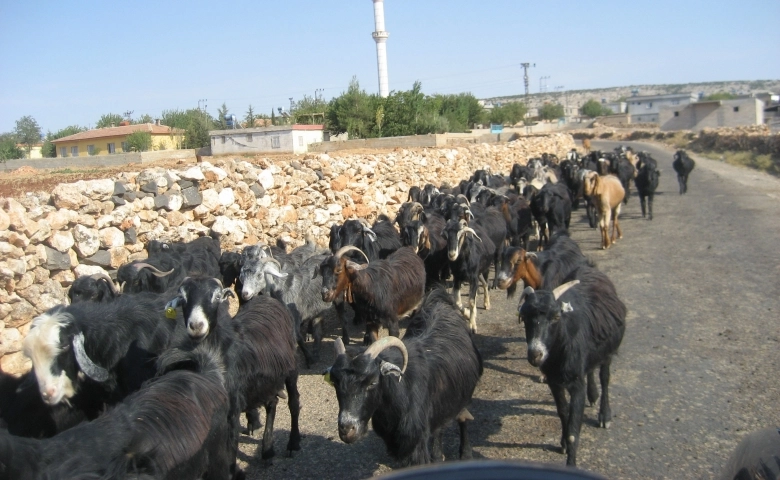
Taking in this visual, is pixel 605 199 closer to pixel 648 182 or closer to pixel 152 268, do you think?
pixel 648 182

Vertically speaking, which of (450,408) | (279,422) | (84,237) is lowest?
(279,422)

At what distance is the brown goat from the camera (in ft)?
53.5

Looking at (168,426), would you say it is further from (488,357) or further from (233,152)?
(233,152)

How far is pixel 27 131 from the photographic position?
6719 cm

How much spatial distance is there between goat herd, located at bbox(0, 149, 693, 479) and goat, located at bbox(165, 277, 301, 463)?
0.7 inches

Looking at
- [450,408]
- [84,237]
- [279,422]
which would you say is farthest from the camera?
[84,237]

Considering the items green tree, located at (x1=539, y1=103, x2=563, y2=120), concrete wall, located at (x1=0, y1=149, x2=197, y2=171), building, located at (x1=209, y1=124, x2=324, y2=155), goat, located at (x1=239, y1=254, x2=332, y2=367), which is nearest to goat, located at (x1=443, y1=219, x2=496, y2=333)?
goat, located at (x1=239, y1=254, x2=332, y2=367)

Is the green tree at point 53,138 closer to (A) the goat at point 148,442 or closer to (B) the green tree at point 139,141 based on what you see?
(B) the green tree at point 139,141

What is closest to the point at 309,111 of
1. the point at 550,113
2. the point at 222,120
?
the point at 222,120

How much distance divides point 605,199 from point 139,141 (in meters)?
30.9

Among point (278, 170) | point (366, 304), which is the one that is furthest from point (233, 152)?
point (366, 304)

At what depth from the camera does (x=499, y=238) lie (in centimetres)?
1340

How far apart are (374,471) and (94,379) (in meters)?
2.66

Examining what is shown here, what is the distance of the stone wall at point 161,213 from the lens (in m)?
8.77
